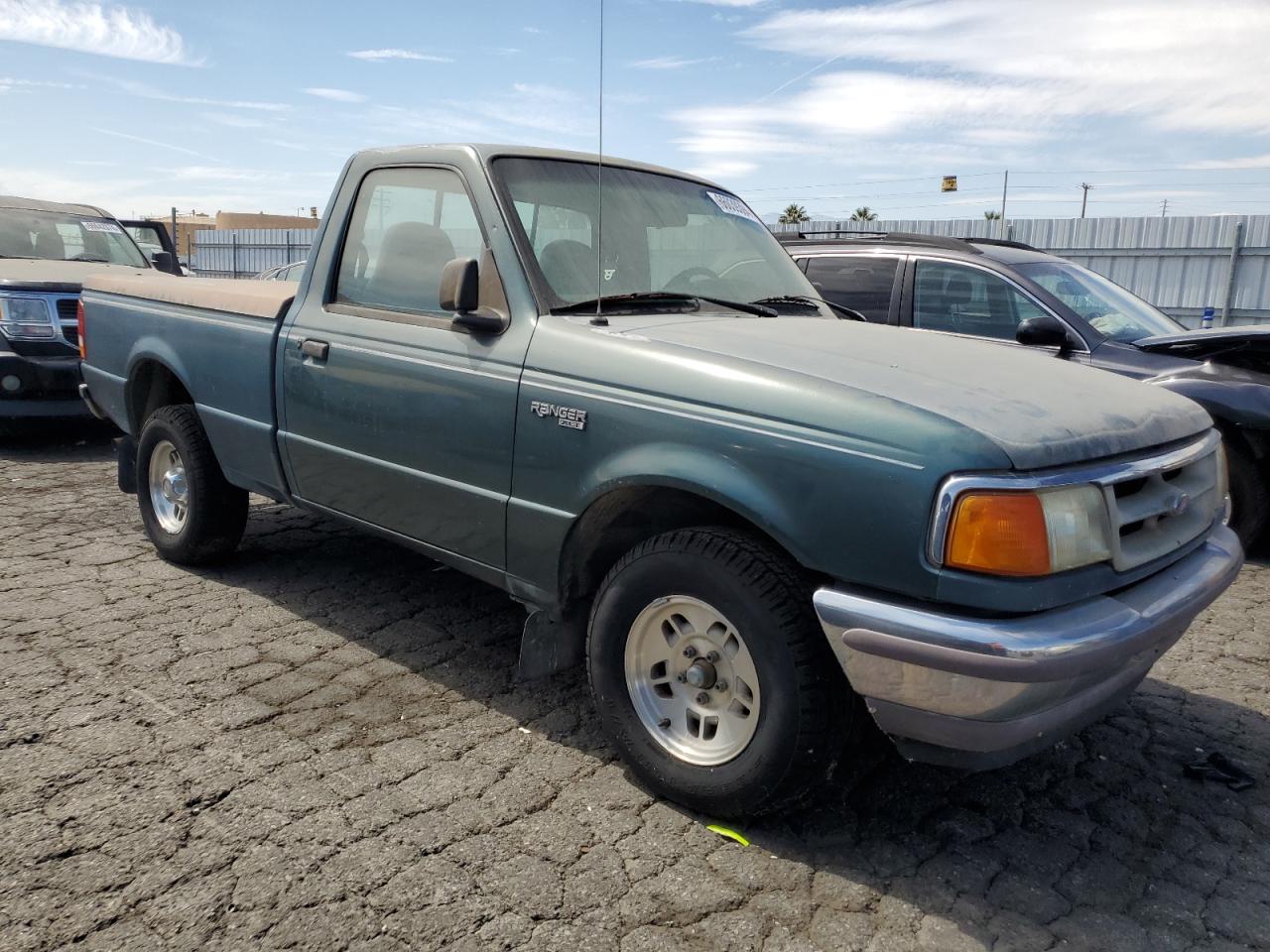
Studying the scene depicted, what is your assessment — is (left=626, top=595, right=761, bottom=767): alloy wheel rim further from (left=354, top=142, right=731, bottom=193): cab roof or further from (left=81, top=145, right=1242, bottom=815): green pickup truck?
(left=354, top=142, right=731, bottom=193): cab roof

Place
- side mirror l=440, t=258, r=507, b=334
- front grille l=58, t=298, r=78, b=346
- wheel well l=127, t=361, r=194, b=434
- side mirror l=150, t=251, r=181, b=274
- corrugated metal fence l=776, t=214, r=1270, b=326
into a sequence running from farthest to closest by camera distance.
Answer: corrugated metal fence l=776, t=214, r=1270, b=326 < side mirror l=150, t=251, r=181, b=274 < front grille l=58, t=298, r=78, b=346 < wheel well l=127, t=361, r=194, b=434 < side mirror l=440, t=258, r=507, b=334

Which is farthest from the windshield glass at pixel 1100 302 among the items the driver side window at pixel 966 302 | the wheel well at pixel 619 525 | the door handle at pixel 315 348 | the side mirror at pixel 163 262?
the side mirror at pixel 163 262

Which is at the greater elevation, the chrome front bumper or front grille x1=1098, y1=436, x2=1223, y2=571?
front grille x1=1098, y1=436, x2=1223, y2=571

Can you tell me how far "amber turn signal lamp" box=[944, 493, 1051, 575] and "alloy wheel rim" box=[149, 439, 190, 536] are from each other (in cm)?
379

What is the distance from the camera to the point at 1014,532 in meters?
2.22

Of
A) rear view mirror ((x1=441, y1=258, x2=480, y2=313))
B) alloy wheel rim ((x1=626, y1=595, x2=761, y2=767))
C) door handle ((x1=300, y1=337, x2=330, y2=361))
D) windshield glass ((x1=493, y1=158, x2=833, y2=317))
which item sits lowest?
alloy wheel rim ((x1=626, y1=595, x2=761, y2=767))

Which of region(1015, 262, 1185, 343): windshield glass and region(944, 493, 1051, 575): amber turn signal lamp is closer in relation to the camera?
region(944, 493, 1051, 575): amber turn signal lamp

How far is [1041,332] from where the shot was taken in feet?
17.6

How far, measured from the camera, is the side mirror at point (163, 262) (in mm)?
9086

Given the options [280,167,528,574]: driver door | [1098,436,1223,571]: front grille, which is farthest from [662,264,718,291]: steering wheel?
[1098,436,1223,571]: front grille

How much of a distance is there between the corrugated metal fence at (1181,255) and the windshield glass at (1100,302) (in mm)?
7453

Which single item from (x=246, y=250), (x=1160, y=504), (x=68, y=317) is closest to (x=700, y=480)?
(x=1160, y=504)

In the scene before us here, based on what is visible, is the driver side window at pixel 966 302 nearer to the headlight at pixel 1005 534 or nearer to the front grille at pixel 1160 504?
the front grille at pixel 1160 504

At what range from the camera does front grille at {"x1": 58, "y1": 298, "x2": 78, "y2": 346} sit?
755cm
